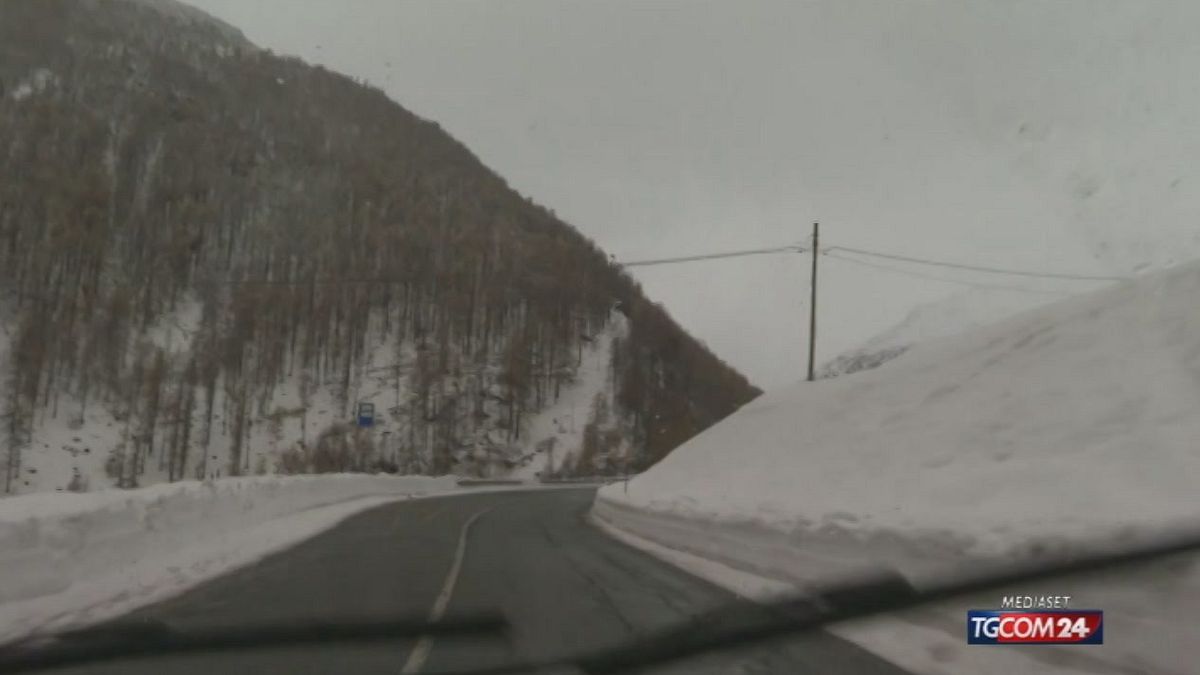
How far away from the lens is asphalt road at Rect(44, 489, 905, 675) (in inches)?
250

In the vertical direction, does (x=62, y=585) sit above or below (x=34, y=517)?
below

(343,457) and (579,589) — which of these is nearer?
(579,589)

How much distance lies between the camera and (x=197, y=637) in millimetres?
7039

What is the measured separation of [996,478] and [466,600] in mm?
6248

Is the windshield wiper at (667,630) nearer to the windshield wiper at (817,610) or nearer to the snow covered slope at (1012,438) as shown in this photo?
the windshield wiper at (817,610)

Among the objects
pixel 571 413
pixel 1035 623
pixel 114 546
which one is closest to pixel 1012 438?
pixel 1035 623

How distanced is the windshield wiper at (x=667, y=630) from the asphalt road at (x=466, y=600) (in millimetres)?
155

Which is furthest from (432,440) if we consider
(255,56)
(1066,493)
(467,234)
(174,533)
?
(255,56)

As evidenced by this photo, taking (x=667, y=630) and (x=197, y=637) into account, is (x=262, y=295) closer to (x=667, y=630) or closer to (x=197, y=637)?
(x=197, y=637)

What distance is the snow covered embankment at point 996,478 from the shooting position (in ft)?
19.6

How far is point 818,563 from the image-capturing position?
34.6 feet

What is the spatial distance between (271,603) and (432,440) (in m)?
97.1

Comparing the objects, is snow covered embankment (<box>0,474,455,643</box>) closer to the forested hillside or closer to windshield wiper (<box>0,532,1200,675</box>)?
windshield wiper (<box>0,532,1200,675</box>)

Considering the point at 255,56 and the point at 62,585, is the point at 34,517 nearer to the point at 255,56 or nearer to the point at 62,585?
the point at 62,585
